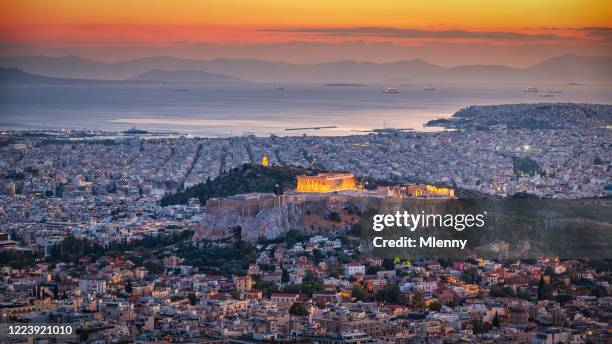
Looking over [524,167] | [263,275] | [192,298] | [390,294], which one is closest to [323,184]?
[263,275]

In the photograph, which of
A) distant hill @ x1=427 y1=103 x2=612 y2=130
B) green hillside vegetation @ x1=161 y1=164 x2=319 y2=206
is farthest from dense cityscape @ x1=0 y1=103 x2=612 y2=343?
distant hill @ x1=427 y1=103 x2=612 y2=130

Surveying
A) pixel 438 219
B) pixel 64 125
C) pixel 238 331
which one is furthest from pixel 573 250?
pixel 64 125

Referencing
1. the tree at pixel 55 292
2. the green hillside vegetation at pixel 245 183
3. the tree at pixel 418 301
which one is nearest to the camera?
the tree at pixel 418 301

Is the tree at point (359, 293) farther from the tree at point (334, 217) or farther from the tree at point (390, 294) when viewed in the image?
the tree at point (334, 217)

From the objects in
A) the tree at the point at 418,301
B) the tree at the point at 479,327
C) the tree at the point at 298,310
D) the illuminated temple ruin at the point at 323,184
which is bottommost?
the tree at the point at 479,327

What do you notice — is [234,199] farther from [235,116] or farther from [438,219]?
[235,116]

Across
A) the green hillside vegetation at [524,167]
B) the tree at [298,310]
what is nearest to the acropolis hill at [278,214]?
the tree at [298,310]

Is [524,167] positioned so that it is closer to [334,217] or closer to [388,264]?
[334,217]
